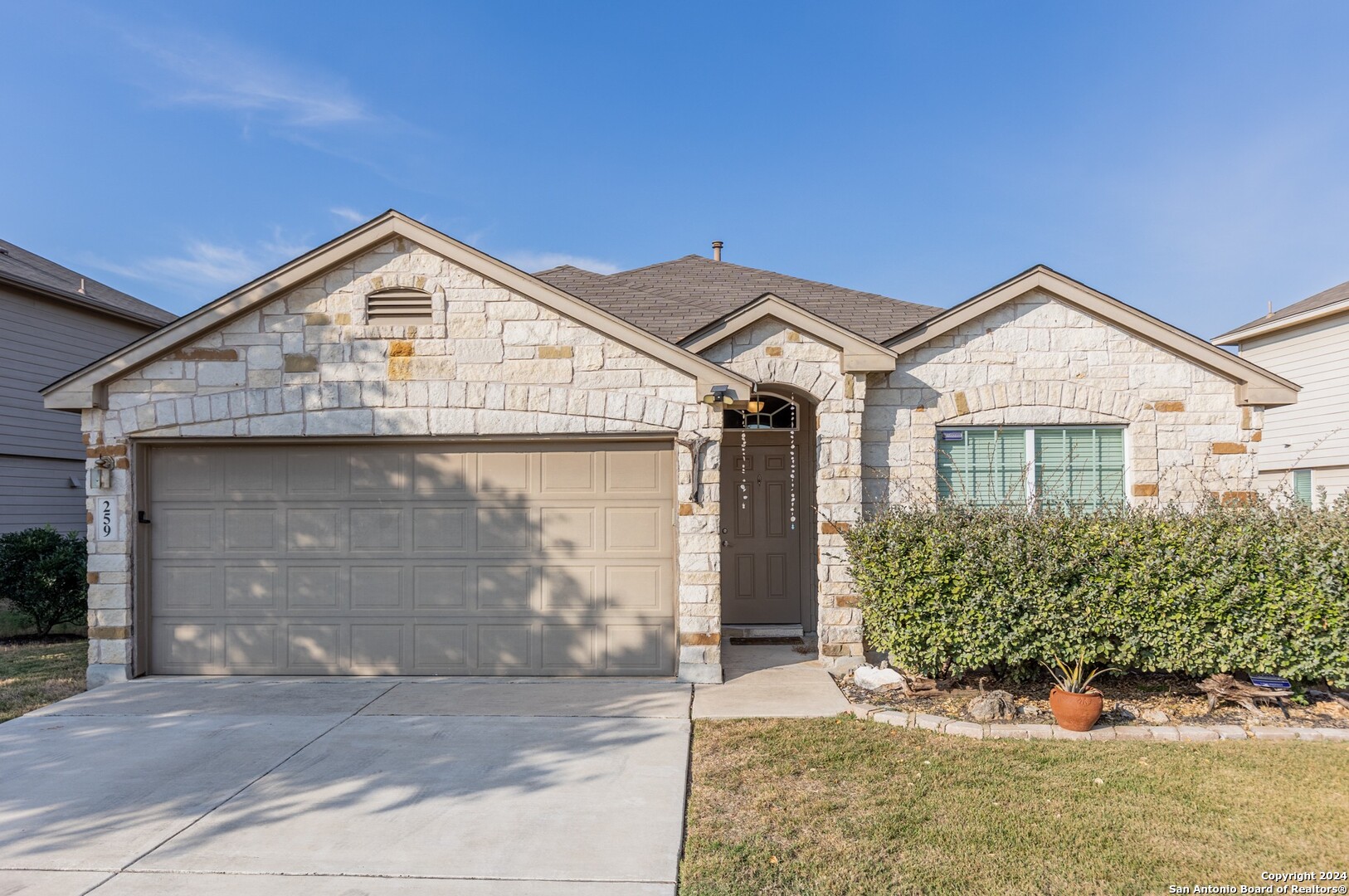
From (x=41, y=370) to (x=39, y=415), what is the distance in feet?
2.63

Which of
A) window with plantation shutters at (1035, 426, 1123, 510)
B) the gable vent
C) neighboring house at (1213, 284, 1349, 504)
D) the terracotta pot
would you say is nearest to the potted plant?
the terracotta pot

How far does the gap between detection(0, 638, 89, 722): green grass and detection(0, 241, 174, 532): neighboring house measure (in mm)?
4524

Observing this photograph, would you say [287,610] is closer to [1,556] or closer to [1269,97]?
[1,556]

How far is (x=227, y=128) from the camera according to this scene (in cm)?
1243

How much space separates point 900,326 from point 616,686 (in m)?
5.36

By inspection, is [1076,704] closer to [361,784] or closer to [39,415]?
[361,784]

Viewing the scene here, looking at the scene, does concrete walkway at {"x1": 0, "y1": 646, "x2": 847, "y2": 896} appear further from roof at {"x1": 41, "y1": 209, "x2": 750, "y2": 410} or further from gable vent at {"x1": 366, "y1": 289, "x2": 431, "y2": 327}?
gable vent at {"x1": 366, "y1": 289, "x2": 431, "y2": 327}

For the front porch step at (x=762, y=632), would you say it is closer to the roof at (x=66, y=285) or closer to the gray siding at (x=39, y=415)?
the gray siding at (x=39, y=415)

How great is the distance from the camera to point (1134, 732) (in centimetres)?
552

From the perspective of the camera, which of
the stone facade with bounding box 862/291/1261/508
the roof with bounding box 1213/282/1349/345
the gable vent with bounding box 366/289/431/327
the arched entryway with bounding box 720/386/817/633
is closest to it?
the gable vent with bounding box 366/289/431/327

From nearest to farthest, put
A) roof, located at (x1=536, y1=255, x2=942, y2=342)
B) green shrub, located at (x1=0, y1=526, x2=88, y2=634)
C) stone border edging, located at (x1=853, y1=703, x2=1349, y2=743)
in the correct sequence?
stone border edging, located at (x1=853, y1=703, x2=1349, y2=743) < roof, located at (x1=536, y1=255, x2=942, y2=342) < green shrub, located at (x1=0, y1=526, x2=88, y2=634)

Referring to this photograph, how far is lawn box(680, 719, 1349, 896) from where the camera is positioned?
3.56 m

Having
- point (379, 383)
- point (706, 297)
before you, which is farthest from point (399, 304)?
point (706, 297)

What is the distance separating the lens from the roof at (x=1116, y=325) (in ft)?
26.1
